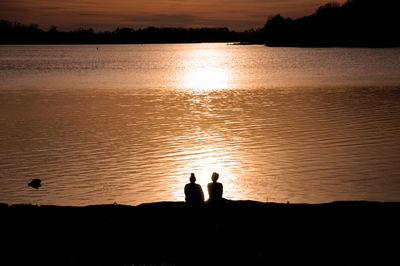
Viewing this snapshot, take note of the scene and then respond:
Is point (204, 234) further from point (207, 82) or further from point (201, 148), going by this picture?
point (207, 82)

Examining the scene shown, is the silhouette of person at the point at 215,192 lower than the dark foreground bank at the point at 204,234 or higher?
higher

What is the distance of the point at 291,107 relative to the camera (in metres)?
49.4

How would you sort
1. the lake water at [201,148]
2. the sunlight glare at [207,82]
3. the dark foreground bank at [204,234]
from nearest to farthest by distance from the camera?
1. the dark foreground bank at [204,234]
2. the lake water at [201,148]
3. the sunlight glare at [207,82]

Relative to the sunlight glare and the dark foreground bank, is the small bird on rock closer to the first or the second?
the dark foreground bank

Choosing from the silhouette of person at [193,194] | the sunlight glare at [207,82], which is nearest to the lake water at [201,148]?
the silhouette of person at [193,194]

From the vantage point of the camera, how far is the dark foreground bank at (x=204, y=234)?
12331mm

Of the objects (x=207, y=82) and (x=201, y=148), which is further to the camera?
(x=207, y=82)

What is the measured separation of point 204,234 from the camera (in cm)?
1322

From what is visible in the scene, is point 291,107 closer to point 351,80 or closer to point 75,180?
point 75,180

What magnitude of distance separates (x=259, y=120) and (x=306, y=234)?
28.4m

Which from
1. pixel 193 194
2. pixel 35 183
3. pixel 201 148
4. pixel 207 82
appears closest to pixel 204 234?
pixel 193 194

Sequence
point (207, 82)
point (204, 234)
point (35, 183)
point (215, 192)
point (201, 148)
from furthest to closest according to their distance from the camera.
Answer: point (207, 82) → point (201, 148) → point (35, 183) → point (215, 192) → point (204, 234)

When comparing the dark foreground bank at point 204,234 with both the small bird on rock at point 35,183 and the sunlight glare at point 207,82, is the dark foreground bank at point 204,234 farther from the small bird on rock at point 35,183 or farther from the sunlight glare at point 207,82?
the sunlight glare at point 207,82

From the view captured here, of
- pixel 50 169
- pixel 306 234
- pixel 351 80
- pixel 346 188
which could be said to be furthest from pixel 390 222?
pixel 351 80
